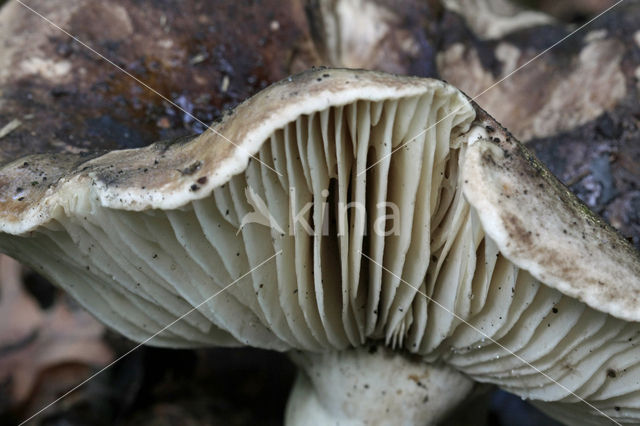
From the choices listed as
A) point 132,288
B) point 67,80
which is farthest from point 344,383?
point 67,80

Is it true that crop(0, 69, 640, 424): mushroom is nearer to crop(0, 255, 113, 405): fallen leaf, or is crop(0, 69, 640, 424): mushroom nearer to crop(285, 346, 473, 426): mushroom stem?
crop(285, 346, 473, 426): mushroom stem

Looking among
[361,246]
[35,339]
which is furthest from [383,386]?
[35,339]

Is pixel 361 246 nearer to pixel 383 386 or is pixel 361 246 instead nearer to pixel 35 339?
pixel 383 386

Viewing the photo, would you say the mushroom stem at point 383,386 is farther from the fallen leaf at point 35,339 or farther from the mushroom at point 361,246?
the fallen leaf at point 35,339

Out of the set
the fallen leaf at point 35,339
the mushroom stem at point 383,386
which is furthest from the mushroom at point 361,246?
the fallen leaf at point 35,339

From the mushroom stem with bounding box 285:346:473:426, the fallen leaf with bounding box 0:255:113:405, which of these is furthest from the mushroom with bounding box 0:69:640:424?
the fallen leaf with bounding box 0:255:113:405

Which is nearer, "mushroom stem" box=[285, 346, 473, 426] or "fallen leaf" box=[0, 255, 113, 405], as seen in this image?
"mushroom stem" box=[285, 346, 473, 426]

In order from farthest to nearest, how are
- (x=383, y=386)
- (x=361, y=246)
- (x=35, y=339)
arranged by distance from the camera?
1. (x=35, y=339)
2. (x=383, y=386)
3. (x=361, y=246)
